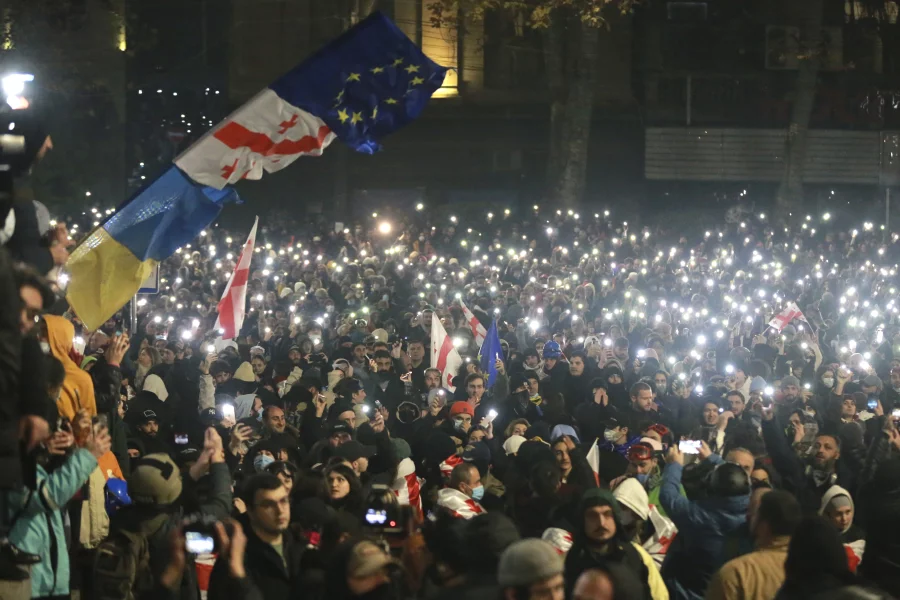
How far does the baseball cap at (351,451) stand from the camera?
A: 9250mm

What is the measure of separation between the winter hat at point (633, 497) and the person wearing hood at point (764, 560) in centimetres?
154

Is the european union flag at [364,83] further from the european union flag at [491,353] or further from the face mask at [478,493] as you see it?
the european union flag at [491,353]

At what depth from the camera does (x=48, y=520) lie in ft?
21.2

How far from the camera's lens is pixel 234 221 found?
42.3 meters

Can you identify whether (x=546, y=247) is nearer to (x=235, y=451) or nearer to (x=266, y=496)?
(x=235, y=451)

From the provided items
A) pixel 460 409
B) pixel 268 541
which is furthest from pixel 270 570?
pixel 460 409

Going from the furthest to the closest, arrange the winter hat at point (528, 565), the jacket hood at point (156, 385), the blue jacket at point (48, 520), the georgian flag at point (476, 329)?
the georgian flag at point (476, 329) → the jacket hood at point (156, 385) → the blue jacket at point (48, 520) → the winter hat at point (528, 565)

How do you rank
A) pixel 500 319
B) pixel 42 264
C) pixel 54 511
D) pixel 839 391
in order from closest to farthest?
pixel 42 264
pixel 54 511
pixel 839 391
pixel 500 319

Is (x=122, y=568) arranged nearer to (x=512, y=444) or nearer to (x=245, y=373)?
(x=512, y=444)

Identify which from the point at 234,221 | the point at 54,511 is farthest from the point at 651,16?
the point at 54,511

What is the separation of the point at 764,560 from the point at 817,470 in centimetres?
427

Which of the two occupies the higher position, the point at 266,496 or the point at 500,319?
the point at 266,496

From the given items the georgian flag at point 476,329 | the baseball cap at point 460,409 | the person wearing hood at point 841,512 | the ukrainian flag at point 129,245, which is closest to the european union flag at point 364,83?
the ukrainian flag at point 129,245

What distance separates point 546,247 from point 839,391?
1575cm
